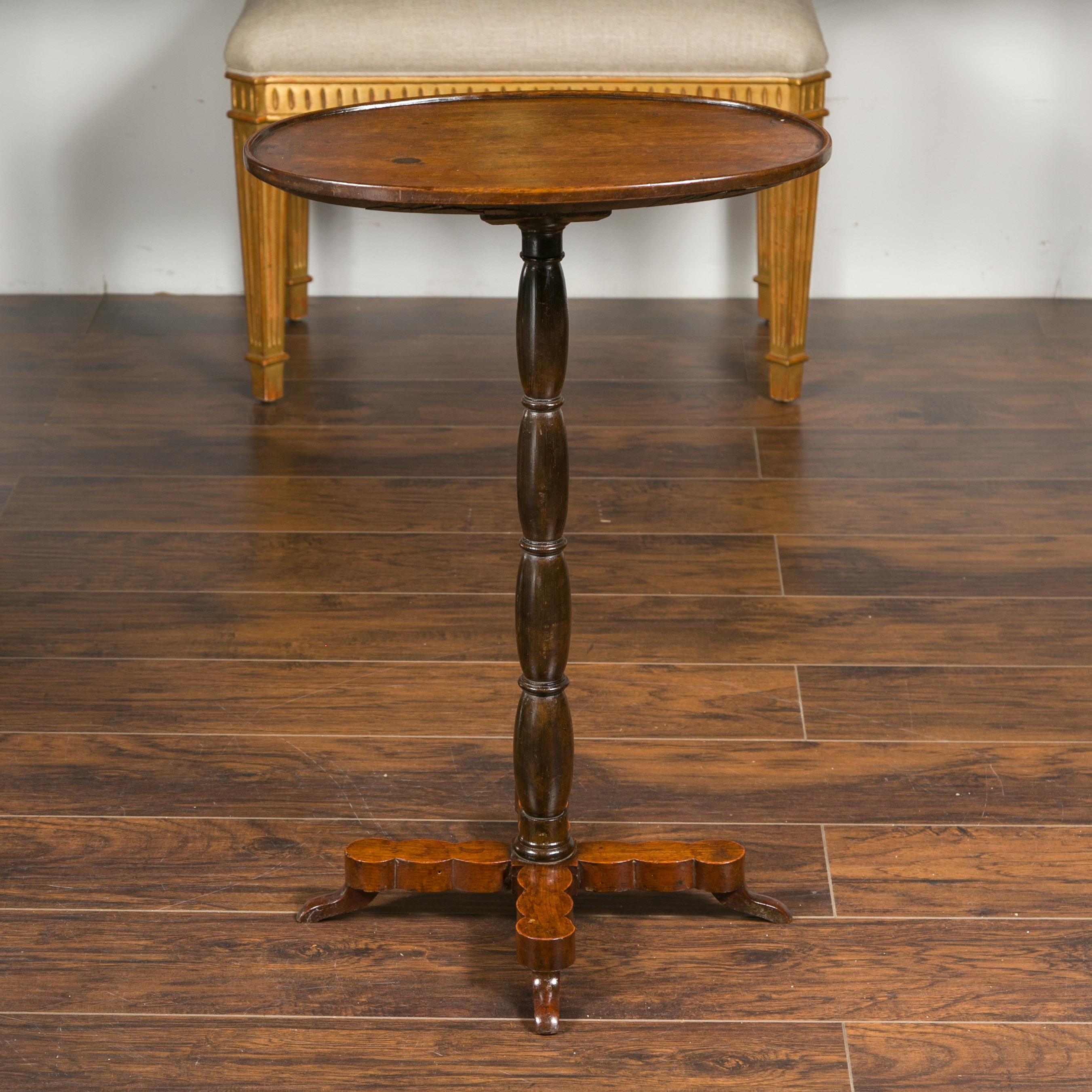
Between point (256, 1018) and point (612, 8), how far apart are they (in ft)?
4.30

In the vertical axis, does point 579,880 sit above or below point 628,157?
below

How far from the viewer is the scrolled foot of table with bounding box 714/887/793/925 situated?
3.64ft

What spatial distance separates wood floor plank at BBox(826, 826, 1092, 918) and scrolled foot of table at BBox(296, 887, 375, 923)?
359 mm

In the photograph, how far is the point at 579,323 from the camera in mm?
2350

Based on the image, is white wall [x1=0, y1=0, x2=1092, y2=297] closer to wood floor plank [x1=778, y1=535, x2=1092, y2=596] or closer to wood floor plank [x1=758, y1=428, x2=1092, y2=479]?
wood floor plank [x1=758, y1=428, x2=1092, y2=479]

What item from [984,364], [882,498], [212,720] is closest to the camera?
[212,720]

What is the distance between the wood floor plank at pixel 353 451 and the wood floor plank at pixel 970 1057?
0.94 meters

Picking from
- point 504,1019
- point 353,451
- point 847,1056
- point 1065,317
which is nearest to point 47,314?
point 353,451

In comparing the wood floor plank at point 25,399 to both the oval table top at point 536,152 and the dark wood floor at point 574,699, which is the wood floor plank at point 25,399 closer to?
the dark wood floor at point 574,699

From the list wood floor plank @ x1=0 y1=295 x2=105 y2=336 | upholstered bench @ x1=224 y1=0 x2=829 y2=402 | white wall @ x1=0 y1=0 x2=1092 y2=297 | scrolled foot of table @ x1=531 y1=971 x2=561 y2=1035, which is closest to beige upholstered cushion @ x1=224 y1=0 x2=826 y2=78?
upholstered bench @ x1=224 y1=0 x2=829 y2=402

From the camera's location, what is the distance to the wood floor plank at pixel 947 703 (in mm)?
1345

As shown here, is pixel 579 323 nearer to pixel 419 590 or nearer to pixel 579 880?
pixel 419 590

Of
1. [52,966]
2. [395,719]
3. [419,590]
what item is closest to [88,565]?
[419,590]

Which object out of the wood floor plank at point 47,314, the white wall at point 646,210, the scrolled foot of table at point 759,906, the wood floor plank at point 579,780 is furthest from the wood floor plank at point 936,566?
the wood floor plank at point 47,314
